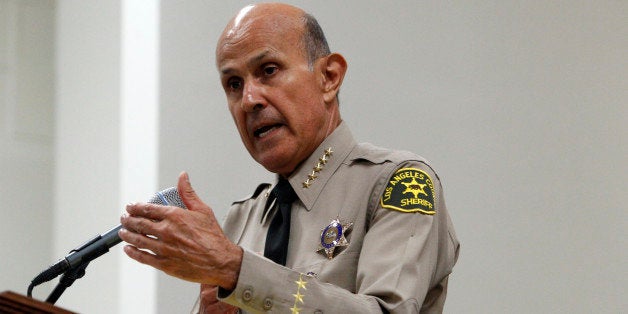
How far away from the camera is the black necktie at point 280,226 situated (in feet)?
6.57

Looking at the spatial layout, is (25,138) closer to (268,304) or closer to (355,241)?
(355,241)

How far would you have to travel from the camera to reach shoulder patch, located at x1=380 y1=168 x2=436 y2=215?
74.0 inches

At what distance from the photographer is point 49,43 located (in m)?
4.18

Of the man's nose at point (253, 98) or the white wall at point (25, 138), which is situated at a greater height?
the man's nose at point (253, 98)

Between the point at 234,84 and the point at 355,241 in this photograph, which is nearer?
the point at 355,241

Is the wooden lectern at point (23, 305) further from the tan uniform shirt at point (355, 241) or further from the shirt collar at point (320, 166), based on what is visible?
the shirt collar at point (320, 166)

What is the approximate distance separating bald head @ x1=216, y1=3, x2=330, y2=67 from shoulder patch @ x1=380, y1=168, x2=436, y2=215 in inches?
13.9

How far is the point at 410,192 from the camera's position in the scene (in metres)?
1.90

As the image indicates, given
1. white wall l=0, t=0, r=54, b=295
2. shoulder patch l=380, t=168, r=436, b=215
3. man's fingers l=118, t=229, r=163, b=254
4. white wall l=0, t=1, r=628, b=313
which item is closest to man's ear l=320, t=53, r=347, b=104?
shoulder patch l=380, t=168, r=436, b=215

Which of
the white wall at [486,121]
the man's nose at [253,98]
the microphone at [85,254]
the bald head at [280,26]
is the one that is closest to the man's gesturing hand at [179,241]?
the microphone at [85,254]

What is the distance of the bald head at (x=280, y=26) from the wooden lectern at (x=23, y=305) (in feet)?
2.97

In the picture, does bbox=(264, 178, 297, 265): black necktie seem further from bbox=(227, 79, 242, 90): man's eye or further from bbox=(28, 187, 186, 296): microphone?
bbox=(28, 187, 186, 296): microphone

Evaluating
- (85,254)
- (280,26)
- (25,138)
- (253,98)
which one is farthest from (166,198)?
(25,138)

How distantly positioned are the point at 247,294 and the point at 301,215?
43 cm
